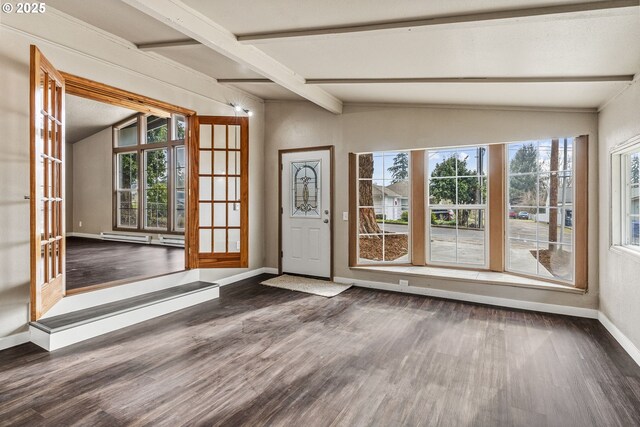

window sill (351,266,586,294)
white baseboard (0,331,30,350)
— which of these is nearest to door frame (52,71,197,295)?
white baseboard (0,331,30,350)

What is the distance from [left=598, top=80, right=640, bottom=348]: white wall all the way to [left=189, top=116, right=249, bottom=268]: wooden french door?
4.13 metres

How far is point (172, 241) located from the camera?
8.08m

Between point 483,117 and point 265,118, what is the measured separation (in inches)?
130

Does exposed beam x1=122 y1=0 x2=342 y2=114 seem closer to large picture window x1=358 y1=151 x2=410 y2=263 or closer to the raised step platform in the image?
large picture window x1=358 y1=151 x2=410 y2=263

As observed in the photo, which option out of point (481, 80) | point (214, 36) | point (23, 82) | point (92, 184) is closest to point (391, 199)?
point (481, 80)

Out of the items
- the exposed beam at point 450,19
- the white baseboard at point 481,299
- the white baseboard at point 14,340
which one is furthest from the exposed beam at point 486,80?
the white baseboard at point 14,340

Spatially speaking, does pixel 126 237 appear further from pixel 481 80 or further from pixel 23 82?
pixel 481 80

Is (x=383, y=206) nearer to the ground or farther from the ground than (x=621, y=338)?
farther from the ground

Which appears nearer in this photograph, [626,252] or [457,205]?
[626,252]

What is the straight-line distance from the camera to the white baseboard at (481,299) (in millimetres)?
3728

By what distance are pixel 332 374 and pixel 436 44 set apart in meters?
2.53

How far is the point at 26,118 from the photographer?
296 cm

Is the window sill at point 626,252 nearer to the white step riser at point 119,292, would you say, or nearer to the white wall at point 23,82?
the white step riser at point 119,292

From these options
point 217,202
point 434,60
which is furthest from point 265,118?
point 434,60
